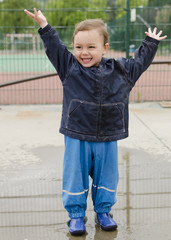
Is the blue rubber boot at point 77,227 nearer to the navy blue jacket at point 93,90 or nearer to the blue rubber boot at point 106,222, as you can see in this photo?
the blue rubber boot at point 106,222

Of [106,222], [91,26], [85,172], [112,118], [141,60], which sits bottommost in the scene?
[106,222]

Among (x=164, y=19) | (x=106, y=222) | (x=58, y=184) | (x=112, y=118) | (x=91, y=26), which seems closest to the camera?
(x=91, y=26)

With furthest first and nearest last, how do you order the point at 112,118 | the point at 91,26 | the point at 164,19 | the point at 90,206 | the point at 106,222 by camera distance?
the point at 164,19 → the point at 90,206 → the point at 106,222 → the point at 112,118 → the point at 91,26

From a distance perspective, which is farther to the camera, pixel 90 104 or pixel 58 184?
pixel 58 184

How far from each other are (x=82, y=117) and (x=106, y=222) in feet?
2.52

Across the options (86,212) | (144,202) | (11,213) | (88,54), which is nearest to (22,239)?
(11,213)

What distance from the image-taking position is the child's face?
7.91 ft

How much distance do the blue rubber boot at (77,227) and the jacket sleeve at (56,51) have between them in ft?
Answer: 3.23

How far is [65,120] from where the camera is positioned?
253 centimetres

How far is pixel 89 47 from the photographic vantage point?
244 cm

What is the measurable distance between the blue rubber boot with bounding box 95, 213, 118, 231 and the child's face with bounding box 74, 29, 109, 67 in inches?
42.2

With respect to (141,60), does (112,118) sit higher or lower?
lower

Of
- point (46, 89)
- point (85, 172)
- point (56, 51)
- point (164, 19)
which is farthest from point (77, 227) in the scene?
point (164, 19)

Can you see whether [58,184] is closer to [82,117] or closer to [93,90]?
[82,117]
